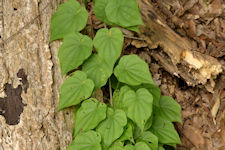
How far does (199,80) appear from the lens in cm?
207

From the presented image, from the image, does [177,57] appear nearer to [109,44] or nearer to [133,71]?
[133,71]

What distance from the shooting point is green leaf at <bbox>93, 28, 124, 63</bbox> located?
1653 millimetres

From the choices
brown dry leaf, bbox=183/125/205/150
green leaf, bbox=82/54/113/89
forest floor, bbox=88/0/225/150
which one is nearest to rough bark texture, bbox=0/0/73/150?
green leaf, bbox=82/54/113/89

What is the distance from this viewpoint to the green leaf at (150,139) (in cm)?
172

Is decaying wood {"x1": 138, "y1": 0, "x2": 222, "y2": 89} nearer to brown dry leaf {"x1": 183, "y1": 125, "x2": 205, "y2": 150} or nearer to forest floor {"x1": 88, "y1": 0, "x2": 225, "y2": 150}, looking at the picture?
forest floor {"x1": 88, "y1": 0, "x2": 225, "y2": 150}

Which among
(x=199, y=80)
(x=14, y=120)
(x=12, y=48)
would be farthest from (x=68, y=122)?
(x=199, y=80)

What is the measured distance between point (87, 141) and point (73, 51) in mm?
553

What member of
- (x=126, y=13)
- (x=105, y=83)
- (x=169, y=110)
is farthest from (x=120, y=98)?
(x=126, y=13)

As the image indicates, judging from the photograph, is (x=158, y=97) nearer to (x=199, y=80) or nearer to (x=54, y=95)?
(x=199, y=80)

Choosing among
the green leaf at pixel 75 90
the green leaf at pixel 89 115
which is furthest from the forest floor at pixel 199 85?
the green leaf at pixel 89 115

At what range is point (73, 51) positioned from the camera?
66.4 inches

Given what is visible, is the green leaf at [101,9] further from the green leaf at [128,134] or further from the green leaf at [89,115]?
the green leaf at [128,134]

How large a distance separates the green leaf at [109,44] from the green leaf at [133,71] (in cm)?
8

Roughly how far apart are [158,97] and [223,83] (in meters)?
0.77
